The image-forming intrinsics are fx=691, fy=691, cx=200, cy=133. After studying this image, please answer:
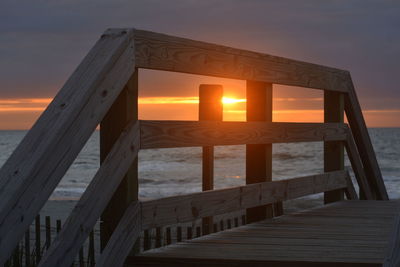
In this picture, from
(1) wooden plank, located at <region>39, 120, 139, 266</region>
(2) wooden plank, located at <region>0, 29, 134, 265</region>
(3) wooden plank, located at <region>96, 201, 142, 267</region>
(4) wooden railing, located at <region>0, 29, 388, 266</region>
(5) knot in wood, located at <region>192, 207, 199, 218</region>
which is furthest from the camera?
(5) knot in wood, located at <region>192, 207, 199, 218</region>

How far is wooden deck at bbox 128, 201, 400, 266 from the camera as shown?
12.3 feet

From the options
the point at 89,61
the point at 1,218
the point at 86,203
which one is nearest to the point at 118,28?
the point at 89,61

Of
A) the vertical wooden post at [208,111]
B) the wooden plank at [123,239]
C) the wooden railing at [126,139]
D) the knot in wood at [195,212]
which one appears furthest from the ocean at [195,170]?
the wooden plank at [123,239]

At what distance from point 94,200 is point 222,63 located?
172 cm

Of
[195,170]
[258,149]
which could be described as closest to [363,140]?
[258,149]

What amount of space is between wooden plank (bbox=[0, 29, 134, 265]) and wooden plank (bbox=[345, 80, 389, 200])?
4.29 meters

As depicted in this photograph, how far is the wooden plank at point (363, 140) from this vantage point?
7.44 m

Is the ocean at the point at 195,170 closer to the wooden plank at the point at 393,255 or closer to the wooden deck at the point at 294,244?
the wooden deck at the point at 294,244

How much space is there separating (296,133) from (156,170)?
136ft

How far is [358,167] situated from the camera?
24.8ft

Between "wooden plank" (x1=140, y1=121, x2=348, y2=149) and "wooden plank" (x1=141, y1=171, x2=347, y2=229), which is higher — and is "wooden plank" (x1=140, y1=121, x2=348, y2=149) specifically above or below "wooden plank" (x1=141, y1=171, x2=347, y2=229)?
above

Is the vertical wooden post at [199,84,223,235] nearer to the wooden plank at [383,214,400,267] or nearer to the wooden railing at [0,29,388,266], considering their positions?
the wooden railing at [0,29,388,266]

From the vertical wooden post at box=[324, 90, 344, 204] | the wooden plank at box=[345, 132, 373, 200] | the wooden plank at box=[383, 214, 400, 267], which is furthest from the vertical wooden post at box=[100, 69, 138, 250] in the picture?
the wooden plank at box=[345, 132, 373, 200]

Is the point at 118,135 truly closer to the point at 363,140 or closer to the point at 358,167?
the point at 358,167
